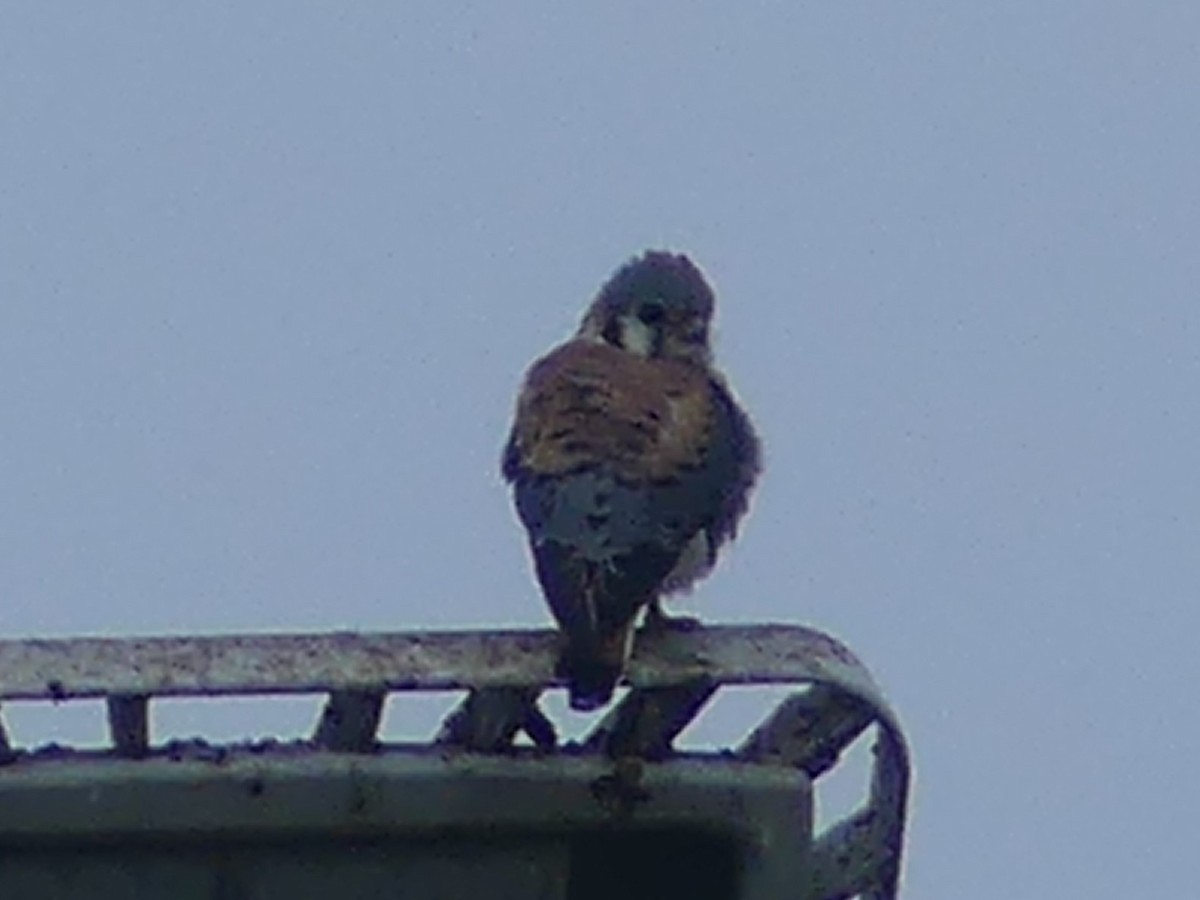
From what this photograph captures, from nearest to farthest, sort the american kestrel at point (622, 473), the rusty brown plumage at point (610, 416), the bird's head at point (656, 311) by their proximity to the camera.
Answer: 1. the american kestrel at point (622, 473)
2. the rusty brown plumage at point (610, 416)
3. the bird's head at point (656, 311)

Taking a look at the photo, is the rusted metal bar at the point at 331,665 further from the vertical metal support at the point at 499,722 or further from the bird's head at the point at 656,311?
the bird's head at the point at 656,311

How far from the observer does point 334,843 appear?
6.83 feet

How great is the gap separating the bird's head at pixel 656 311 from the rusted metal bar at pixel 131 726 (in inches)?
141

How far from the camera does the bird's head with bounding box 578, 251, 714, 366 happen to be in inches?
232

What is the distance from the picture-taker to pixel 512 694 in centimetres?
222

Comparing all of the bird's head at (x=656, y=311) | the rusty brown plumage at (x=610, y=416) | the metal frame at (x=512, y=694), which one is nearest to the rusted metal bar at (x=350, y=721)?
the metal frame at (x=512, y=694)

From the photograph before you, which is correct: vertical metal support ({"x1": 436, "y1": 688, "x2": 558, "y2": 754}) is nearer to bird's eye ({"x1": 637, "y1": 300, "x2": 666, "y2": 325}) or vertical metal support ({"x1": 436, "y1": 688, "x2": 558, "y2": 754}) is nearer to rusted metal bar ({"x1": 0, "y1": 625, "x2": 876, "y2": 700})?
rusted metal bar ({"x1": 0, "y1": 625, "x2": 876, "y2": 700})

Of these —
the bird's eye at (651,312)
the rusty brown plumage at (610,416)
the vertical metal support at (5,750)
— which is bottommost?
the vertical metal support at (5,750)

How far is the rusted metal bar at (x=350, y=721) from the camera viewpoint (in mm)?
2129

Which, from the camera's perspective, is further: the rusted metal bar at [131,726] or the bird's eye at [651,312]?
the bird's eye at [651,312]

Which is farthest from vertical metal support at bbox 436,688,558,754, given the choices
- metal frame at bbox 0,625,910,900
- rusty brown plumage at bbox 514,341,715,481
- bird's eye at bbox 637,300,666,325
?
bird's eye at bbox 637,300,666,325

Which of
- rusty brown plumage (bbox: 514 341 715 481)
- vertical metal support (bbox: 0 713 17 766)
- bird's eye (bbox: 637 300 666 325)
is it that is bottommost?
vertical metal support (bbox: 0 713 17 766)

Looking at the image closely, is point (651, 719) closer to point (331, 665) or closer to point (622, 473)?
point (331, 665)

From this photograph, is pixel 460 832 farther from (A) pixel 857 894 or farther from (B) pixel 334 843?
(A) pixel 857 894
